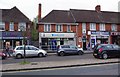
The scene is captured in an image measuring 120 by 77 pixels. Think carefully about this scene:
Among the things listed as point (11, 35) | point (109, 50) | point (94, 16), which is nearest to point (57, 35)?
point (11, 35)

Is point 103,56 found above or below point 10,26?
below

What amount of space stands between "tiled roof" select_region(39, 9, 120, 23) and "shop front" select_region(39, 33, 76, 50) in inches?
107

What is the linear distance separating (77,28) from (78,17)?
2.64m

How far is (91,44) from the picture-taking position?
45.7 m

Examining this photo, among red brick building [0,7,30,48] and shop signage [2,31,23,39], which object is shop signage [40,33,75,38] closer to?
red brick building [0,7,30,48]

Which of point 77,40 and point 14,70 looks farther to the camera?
point 77,40

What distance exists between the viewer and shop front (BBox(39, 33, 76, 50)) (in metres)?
43.3

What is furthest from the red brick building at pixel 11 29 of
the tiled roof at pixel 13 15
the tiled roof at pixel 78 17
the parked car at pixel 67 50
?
the parked car at pixel 67 50

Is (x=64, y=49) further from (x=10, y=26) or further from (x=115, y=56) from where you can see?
(x=10, y=26)

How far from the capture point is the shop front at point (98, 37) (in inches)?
1810

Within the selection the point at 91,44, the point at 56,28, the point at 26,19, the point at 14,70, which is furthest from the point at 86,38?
the point at 14,70

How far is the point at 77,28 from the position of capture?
148 feet

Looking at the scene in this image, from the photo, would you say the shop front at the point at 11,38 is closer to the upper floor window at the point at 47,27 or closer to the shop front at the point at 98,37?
the upper floor window at the point at 47,27

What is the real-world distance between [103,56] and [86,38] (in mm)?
23322
